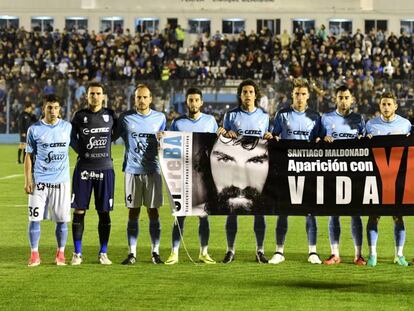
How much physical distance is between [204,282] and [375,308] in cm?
210

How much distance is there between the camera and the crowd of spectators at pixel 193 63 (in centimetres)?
4466

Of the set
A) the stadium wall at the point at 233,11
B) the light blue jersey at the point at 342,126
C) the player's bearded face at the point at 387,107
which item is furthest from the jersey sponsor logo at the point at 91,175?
the stadium wall at the point at 233,11

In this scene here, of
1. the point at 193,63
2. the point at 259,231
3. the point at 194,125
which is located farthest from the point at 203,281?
the point at 193,63

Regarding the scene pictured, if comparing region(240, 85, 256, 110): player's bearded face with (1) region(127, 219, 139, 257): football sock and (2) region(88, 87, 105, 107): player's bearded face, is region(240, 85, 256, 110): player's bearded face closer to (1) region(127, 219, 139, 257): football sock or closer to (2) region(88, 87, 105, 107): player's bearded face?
(2) region(88, 87, 105, 107): player's bearded face

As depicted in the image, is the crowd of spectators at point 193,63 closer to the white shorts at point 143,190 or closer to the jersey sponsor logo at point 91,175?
the white shorts at point 143,190

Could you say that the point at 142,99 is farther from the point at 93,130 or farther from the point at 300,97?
the point at 300,97

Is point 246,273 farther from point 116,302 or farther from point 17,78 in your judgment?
point 17,78

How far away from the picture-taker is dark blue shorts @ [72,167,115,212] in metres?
13.7

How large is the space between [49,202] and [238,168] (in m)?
2.16

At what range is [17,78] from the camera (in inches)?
1959

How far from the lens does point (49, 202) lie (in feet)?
45.0

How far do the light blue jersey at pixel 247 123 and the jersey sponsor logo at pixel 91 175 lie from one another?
155 cm

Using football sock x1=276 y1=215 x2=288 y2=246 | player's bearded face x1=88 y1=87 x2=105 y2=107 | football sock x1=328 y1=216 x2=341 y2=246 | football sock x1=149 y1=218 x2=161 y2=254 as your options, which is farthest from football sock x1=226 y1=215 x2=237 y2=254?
player's bearded face x1=88 y1=87 x2=105 y2=107

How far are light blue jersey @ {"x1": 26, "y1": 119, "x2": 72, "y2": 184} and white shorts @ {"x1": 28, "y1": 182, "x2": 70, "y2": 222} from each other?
0.25 ft
